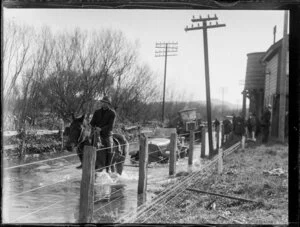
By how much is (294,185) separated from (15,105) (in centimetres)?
1283

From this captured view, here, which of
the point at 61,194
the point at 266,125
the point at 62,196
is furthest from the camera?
the point at 266,125

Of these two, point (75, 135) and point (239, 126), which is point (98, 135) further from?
point (239, 126)

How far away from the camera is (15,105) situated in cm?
1414

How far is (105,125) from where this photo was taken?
10328mm

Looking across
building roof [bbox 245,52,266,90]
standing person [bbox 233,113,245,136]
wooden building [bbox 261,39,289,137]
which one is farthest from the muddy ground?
building roof [bbox 245,52,266,90]

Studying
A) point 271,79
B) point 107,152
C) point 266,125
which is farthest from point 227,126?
point 107,152

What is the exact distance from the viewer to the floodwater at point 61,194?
6481mm

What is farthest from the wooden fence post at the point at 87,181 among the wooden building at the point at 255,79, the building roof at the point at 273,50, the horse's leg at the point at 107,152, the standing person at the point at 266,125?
the wooden building at the point at 255,79

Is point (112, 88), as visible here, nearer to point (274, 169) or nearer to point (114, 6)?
point (274, 169)

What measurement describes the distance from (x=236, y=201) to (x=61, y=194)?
371 centimetres

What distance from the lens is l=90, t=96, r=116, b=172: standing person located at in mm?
10305

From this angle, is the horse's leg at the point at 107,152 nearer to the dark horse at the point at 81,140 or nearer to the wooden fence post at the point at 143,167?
the dark horse at the point at 81,140

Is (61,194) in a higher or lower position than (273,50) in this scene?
lower

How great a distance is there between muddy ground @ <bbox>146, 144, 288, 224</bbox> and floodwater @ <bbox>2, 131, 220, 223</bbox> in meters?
0.91
